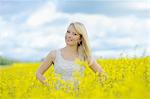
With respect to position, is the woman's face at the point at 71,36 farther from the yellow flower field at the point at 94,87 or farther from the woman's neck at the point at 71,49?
the yellow flower field at the point at 94,87

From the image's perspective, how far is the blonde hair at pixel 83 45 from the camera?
816 cm

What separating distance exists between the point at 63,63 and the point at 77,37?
48 centimetres

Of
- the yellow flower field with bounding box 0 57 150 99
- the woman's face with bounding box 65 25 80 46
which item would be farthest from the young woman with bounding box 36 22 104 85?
the yellow flower field with bounding box 0 57 150 99

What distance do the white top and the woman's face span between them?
0.33m

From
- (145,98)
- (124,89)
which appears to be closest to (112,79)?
(124,89)

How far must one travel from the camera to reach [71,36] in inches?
318

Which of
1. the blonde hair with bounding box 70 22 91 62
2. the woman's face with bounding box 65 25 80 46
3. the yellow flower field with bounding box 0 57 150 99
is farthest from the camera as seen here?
the blonde hair with bounding box 70 22 91 62

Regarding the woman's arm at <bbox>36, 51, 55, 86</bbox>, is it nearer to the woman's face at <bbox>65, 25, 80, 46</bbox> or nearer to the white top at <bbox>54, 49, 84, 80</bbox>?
the white top at <bbox>54, 49, 84, 80</bbox>

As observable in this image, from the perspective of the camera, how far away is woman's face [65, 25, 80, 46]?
805cm

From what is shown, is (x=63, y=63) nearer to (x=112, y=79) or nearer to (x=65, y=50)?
(x=65, y=50)

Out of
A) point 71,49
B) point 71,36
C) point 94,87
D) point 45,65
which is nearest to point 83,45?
point 71,49

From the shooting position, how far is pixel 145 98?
171 inches

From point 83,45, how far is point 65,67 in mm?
456

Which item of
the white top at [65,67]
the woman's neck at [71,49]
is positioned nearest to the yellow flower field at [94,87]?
the white top at [65,67]
